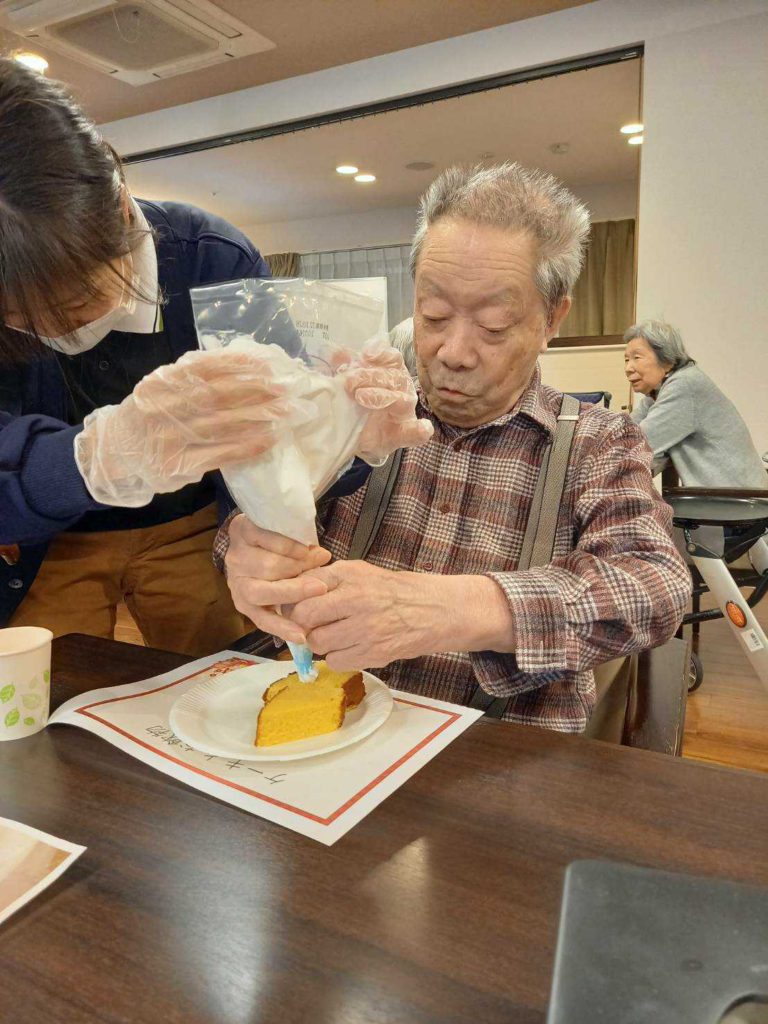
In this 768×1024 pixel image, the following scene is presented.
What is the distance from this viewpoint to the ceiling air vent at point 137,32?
304 cm

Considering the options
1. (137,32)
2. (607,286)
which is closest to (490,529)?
(137,32)

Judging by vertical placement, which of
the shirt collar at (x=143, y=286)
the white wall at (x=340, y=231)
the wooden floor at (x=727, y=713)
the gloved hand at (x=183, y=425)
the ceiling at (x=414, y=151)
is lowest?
the wooden floor at (x=727, y=713)

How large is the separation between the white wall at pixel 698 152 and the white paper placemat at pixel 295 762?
3084 millimetres

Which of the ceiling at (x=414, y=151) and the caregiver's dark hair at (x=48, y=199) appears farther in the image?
the ceiling at (x=414, y=151)

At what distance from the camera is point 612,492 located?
1076mm

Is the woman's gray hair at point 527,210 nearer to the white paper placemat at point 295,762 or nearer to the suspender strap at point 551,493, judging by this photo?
the suspender strap at point 551,493

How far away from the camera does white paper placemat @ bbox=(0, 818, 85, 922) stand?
553 millimetres

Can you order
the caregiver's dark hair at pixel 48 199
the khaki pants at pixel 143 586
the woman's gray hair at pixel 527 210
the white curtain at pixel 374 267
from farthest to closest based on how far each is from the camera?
1. the white curtain at pixel 374 267
2. the khaki pants at pixel 143 586
3. the woman's gray hair at pixel 527 210
4. the caregiver's dark hair at pixel 48 199

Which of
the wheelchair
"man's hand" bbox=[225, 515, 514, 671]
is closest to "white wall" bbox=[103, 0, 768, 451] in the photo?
the wheelchair

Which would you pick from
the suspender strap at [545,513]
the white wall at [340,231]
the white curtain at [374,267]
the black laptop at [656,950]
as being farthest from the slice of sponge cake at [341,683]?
the white curtain at [374,267]

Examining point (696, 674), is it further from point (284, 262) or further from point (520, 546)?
point (284, 262)

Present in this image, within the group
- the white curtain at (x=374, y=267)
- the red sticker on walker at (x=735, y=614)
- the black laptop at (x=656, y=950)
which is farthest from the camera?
the white curtain at (x=374, y=267)

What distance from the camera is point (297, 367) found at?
2.33ft

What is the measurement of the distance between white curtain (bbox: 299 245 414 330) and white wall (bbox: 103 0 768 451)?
3.20 m
